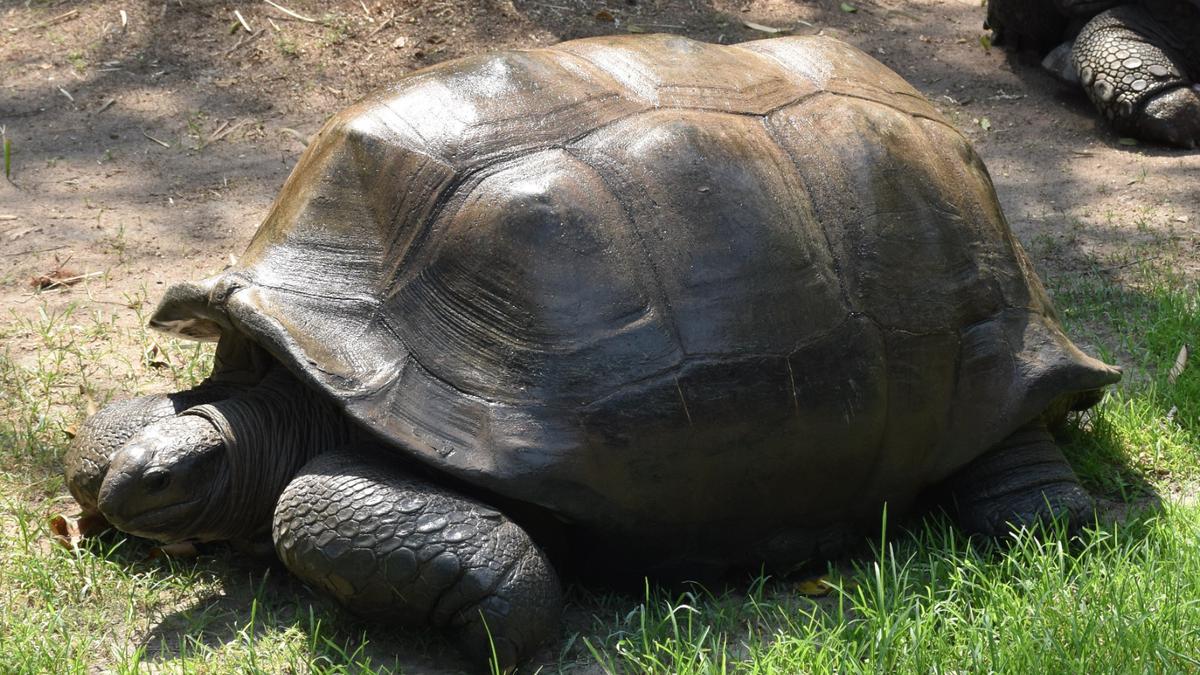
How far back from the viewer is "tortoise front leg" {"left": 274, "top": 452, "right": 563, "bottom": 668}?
3.28m

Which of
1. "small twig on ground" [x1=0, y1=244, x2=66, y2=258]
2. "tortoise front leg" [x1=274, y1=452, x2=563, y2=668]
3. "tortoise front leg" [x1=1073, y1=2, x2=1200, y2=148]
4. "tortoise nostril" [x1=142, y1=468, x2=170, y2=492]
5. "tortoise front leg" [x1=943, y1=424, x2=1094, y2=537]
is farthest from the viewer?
"tortoise front leg" [x1=1073, y1=2, x2=1200, y2=148]

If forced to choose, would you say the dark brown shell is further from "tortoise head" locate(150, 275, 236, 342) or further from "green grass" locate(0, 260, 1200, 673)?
"green grass" locate(0, 260, 1200, 673)

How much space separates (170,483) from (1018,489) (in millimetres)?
2532

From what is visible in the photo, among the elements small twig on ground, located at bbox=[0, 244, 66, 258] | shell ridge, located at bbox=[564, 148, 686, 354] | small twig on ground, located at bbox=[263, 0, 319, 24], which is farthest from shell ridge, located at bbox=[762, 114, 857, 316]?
small twig on ground, located at bbox=[263, 0, 319, 24]

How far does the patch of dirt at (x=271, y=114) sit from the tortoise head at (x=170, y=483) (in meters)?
1.85

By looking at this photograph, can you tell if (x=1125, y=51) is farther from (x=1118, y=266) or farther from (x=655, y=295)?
(x=655, y=295)

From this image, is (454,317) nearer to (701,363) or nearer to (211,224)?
(701,363)

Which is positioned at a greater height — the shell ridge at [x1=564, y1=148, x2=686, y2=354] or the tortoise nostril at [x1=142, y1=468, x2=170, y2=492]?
the shell ridge at [x1=564, y1=148, x2=686, y2=354]

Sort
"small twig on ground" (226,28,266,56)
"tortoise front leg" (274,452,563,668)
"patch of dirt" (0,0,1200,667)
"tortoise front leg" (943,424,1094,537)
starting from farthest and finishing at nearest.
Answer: "small twig on ground" (226,28,266,56), "patch of dirt" (0,0,1200,667), "tortoise front leg" (943,424,1094,537), "tortoise front leg" (274,452,563,668)

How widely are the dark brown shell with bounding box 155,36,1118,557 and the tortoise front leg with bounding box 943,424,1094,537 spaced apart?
153 mm

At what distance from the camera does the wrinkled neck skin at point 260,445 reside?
3.68m

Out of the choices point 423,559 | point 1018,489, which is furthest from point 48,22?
point 1018,489

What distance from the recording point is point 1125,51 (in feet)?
25.5

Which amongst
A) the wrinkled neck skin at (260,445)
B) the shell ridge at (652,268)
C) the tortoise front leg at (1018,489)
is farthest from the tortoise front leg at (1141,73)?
the wrinkled neck skin at (260,445)
